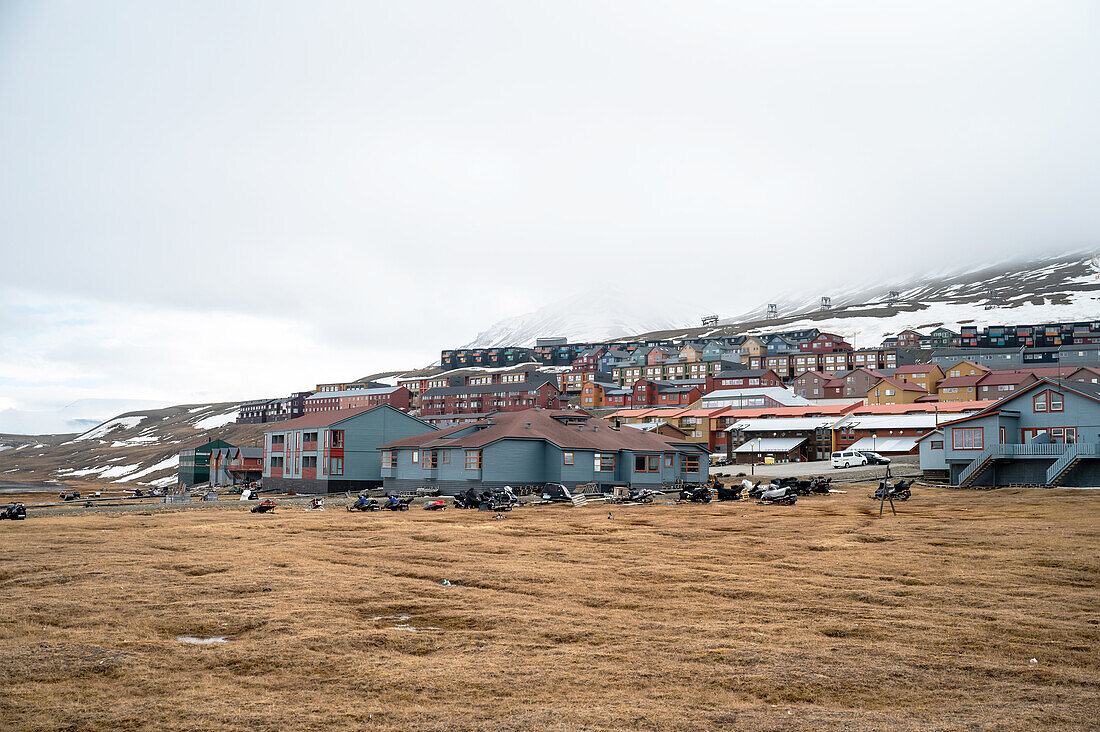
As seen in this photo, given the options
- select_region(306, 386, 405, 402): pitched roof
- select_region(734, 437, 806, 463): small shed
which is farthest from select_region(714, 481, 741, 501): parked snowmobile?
select_region(306, 386, 405, 402): pitched roof

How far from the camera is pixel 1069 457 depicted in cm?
4422

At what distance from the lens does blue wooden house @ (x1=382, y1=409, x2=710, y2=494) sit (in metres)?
51.1

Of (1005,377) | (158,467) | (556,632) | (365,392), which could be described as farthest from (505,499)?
(365,392)

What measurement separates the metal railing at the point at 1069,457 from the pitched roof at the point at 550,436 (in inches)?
899

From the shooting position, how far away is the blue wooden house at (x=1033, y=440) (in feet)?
145

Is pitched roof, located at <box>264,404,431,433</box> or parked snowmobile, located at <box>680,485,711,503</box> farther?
pitched roof, located at <box>264,404,431,433</box>

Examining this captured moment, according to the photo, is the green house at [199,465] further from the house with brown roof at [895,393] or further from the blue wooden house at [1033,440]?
the house with brown roof at [895,393]

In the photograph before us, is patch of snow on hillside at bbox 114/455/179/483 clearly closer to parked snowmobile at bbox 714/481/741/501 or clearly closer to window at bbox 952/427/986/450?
parked snowmobile at bbox 714/481/741/501

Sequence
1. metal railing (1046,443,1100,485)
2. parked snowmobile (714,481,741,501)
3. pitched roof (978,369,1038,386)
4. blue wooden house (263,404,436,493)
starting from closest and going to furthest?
parked snowmobile (714,481,741,501) < metal railing (1046,443,1100,485) < blue wooden house (263,404,436,493) < pitched roof (978,369,1038,386)

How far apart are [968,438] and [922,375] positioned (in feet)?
239

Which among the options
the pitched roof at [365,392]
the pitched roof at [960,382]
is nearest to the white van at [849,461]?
the pitched roof at [960,382]

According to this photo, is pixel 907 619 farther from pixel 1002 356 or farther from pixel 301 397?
pixel 301 397

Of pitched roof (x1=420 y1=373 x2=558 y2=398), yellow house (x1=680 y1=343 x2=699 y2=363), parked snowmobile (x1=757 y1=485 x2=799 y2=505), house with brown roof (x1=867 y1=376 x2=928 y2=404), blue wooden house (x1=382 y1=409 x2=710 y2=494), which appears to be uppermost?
yellow house (x1=680 y1=343 x2=699 y2=363)

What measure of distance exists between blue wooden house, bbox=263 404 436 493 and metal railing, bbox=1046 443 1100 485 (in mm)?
42192
